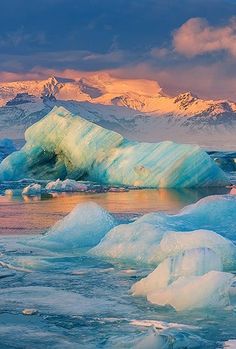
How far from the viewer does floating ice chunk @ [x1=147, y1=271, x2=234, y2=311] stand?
6875 mm

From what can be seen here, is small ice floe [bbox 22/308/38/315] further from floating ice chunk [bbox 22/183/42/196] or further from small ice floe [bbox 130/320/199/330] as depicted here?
floating ice chunk [bbox 22/183/42/196]

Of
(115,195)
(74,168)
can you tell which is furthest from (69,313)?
(74,168)

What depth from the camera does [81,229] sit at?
1126 centimetres

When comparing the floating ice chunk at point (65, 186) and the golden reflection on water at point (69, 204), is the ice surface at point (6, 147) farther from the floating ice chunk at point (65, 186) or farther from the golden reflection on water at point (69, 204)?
the golden reflection on water at point (69, 204)

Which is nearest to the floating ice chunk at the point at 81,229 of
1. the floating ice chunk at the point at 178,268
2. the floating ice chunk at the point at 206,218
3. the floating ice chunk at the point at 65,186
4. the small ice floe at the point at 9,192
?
the floating ice chunk at the point at 206,218

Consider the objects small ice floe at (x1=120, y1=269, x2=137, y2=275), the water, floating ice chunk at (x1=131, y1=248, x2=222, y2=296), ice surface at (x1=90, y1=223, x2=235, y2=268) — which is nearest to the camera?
the water

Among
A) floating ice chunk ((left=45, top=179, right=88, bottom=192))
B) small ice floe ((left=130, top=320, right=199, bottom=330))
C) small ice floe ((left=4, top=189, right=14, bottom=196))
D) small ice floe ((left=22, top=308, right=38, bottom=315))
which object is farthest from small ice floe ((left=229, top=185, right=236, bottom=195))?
small ice floe ((left=130, top=320, right=199, bottom=330))

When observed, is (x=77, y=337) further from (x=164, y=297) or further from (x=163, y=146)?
(x=163, y=146)

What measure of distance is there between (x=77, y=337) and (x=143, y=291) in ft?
5.21

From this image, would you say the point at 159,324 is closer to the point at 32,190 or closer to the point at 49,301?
the point at 49,301

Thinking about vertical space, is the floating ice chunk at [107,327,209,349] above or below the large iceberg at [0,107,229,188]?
below

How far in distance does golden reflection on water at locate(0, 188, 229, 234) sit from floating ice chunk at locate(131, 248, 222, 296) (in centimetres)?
596

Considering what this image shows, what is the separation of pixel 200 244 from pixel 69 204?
1170 cm

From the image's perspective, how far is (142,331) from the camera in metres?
6.12
